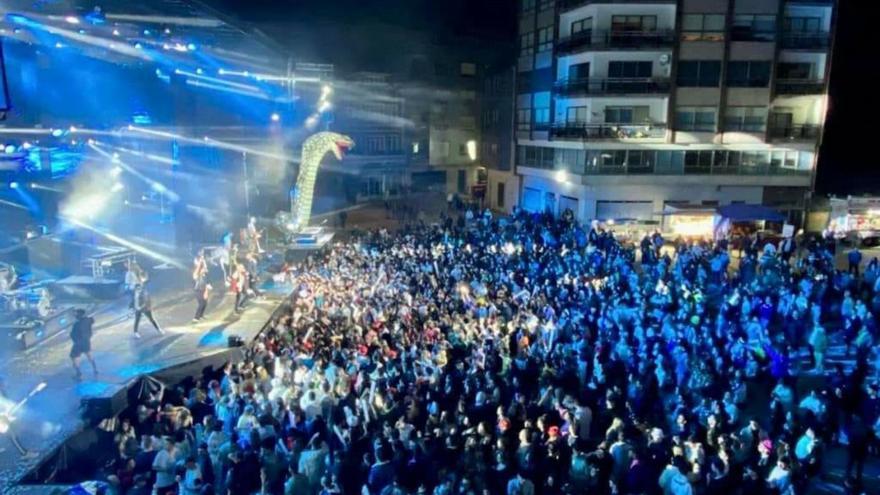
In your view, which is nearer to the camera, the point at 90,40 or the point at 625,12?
the point at 90,40

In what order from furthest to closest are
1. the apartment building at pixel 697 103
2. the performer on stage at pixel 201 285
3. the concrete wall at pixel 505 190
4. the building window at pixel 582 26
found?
A: the concrete wall at pixel 505 190
the building window at pixel 582 26
the apartment building at pixel 697 103
the performer on stage at pixel 201 285

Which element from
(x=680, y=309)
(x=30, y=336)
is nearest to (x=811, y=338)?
(x=680, y=309)

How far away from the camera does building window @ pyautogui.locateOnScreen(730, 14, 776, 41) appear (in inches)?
1069

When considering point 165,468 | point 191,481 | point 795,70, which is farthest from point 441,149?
point 191,481

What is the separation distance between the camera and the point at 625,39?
1097 inches

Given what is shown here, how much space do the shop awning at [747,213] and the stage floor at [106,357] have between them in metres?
17.2

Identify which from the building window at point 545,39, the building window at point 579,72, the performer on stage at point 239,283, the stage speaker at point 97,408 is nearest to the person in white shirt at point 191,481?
the stage speaker at point 97,408

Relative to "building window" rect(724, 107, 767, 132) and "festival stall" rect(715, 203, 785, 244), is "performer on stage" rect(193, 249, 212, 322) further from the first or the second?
"building window" rect(724, 107, 767, 132)

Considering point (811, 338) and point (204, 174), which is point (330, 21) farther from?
point (811, 338)

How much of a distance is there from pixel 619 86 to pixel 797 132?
8583 mm

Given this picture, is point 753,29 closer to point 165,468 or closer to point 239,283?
point 239,283

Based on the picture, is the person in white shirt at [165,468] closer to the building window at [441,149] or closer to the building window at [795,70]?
the building window at [795,70]

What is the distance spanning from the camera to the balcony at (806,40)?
27.5 meters

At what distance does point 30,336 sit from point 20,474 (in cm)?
514
